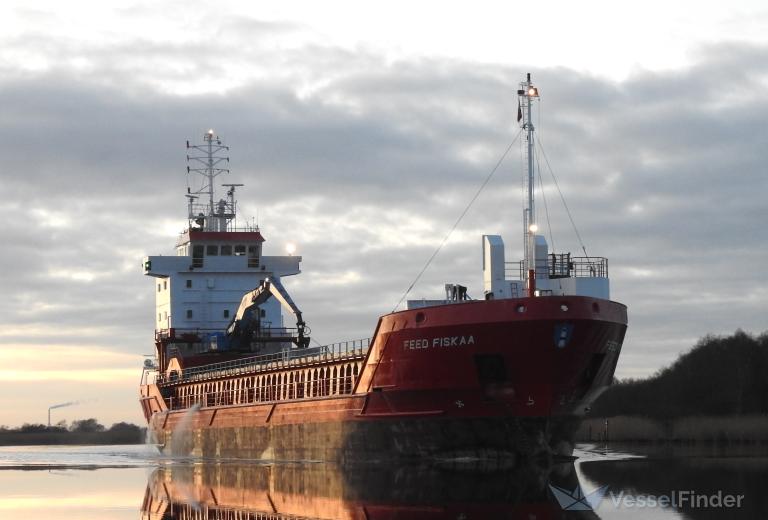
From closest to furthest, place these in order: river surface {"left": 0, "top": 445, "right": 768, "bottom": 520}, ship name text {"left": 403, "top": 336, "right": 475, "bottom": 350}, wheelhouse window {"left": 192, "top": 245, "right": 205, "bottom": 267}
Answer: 1. river surface {"left": 0, "top": 445, "right": 768, "bottom": 520}
2. ship name text {"left": 403, "top": 336, "right": 475, "bottom": 350}
3. wheelhouse window {"left": 192, "top": 245, "right": 205, "bottom": 267}

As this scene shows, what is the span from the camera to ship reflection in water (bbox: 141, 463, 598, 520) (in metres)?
27.4

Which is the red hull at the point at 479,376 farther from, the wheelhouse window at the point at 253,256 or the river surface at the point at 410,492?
the wheelhouse window at the point at 253,256

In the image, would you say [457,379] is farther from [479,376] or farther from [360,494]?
[360,494]

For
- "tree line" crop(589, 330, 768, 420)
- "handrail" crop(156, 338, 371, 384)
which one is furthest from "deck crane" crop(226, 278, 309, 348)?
"tree line" crop(589, 330, 768, 420)

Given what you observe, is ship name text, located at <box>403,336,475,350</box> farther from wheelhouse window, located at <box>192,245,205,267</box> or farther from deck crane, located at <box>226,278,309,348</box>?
wheelhouse window, located at <box>192,245,205,267</box>

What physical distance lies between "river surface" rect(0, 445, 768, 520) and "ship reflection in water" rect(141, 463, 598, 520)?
0.03m

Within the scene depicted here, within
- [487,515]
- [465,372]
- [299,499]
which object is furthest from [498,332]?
[487,515]

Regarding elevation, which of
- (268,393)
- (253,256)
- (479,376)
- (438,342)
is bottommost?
(268,393)

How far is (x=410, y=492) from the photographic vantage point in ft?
104

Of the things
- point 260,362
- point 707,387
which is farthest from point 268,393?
point 707,387

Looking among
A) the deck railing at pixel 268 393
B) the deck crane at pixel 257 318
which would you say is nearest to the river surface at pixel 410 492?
the deck railing at pixel 268 393

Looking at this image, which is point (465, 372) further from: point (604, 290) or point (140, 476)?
point (140, 476)

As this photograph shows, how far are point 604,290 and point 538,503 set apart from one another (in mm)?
17128

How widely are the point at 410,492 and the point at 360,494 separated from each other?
1.30 m
